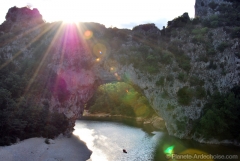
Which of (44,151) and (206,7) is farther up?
(206,7)

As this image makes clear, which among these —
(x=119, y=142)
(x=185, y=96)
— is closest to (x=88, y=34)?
(x=185, y=96)

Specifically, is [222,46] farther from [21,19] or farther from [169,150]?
[21,19]

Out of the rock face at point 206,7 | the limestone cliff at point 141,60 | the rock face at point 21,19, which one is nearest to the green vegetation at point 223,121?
the limestone cliff at point 141,60

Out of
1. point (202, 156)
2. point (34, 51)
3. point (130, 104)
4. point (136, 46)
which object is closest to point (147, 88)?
point (136, 46)

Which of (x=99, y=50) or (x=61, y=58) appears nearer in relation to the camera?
(x=61, y=58)

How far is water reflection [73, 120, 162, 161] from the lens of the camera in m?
36.1

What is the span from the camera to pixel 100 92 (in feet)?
316

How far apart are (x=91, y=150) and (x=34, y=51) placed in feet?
86.4

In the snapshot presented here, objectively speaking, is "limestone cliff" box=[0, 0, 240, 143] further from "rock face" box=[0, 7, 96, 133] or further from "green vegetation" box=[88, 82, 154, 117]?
"green vegetation" box=[88, 82, 154, 117]

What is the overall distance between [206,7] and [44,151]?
5385cm

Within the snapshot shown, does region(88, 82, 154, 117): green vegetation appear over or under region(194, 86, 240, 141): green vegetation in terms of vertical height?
under

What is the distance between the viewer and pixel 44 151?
117ft

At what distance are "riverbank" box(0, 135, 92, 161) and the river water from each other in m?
2.12

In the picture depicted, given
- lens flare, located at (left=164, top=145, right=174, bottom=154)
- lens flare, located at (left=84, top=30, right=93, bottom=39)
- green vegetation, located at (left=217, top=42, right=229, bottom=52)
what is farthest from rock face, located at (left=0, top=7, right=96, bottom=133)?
green vegetation, located at (left=217, top=42, right=229, bottom=52)
